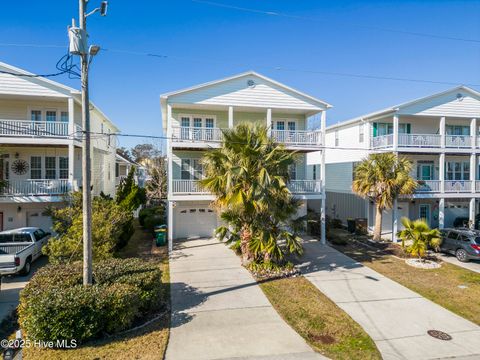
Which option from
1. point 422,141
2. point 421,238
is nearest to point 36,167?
point 421,238

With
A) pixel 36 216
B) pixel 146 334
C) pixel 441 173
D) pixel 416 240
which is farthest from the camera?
pixel 441 173

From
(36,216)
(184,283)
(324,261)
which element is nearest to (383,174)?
(324,261)

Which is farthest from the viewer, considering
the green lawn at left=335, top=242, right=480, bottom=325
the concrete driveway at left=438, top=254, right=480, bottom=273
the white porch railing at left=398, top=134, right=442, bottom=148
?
the white porch railing at left=398, top=134, right=442, bottom=148

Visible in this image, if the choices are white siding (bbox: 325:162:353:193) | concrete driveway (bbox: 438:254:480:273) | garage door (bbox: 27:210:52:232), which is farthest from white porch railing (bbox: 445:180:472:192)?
garage door (bbox: 27:210:52:232)

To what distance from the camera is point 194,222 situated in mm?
19609

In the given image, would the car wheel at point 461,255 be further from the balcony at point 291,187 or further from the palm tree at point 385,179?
the balcony at point 291,187

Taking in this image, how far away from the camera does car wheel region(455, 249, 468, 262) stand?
50.0 feet

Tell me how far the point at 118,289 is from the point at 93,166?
16345mm

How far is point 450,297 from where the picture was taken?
35.3 feet

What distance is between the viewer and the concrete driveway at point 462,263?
1440 centimetres

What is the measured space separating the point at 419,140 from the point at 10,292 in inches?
934

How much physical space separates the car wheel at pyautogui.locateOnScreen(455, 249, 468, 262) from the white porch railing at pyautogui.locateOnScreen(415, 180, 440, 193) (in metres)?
5.61

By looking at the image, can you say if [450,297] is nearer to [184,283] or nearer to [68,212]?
[184,283]

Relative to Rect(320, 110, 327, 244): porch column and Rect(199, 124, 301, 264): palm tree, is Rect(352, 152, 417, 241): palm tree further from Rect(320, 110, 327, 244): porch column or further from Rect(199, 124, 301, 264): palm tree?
Rect(199, 124, 301, 264): palm tree
